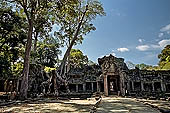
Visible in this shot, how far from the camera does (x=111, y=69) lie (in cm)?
2259

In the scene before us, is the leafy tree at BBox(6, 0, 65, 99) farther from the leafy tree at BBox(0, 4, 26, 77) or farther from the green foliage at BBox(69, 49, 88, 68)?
the green foliage at BBox(69, 49, 88, 68)

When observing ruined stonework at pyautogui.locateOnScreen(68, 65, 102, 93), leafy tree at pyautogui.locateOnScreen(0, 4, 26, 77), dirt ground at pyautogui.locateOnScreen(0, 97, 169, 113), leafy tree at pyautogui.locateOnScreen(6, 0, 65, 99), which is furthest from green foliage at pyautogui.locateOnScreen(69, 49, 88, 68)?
dirt ground at pyautogui.locateOnScreen(0, 97, 169, 113)

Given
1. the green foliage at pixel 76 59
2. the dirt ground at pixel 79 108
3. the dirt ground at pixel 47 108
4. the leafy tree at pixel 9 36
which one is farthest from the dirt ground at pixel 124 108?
the green foliage at pixel 76 59

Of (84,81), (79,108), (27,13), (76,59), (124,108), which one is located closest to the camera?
(124,108)

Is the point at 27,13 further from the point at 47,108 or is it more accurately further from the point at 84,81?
the point at 84,81

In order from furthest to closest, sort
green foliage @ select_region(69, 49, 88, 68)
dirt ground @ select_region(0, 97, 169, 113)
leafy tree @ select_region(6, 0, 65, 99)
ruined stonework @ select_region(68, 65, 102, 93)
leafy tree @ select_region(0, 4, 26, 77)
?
green foliage @ select_region(69, 49, 88, 68)
ruined stonework @ select_region(68, 65, 102, 93)
leafy tree @ select_region(0, 4, 26, 77)
leafy tree @ select_region(6, 0, 65, 99)
dirt ground @ select_region(0, 97, 169, 113)

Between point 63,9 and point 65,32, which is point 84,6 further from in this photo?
point 63,9

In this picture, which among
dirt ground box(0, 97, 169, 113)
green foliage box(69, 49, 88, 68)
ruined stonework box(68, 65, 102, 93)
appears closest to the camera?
dirt ground box(0, 97, 169, 113)

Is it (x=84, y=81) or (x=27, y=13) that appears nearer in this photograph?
(x=27, y=13)

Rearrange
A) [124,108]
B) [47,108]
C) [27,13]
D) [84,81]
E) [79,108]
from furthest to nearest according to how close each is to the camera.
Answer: [84,81] < [27,13] < [47,108] < [79,108] < [124,108]

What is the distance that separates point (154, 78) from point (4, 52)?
2509 cm

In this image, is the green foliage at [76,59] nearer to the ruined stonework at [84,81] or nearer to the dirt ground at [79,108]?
the ruined stonework at [84,81]

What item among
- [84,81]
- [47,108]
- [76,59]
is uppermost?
[76,59]

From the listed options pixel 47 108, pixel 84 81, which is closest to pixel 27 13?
pixel 47 108
